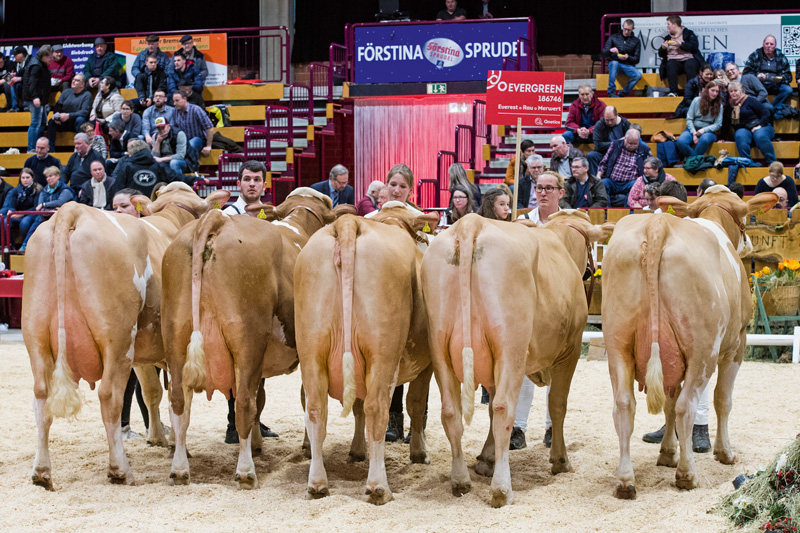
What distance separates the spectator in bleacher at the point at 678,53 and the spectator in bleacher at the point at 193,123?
8.41m

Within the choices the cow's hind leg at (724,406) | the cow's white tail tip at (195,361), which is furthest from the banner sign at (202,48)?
the cow's hind leg at (724,406)

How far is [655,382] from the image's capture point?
539 centimetres

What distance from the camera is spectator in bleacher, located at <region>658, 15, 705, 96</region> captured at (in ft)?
52.3

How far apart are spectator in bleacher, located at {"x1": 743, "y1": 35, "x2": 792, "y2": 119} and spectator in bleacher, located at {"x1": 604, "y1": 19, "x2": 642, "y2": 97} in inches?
74.5

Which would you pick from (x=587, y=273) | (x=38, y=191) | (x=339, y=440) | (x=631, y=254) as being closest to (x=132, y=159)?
(x=38, y=191)

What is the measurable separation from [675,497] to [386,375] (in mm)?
1836

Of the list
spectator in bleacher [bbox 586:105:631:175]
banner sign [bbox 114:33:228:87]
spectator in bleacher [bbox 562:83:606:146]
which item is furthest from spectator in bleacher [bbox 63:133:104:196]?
spectator in bleacher [bbox 586:105:631:175]

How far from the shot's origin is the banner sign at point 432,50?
17.4 meters

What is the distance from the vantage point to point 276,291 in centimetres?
591

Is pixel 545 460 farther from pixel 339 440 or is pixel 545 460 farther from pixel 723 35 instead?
pixel 723 35

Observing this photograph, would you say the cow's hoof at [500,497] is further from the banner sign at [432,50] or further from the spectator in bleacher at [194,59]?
the spectator in bleacher at [194,59]

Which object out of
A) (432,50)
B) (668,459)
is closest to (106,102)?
(432,50)

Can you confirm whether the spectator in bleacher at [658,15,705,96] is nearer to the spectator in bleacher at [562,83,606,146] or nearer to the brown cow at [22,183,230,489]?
the spectator in bleacher at [562,83,606,146]

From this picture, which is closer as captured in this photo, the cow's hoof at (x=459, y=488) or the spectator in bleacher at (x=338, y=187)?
the cow's hoof at (x=459, y=488)
